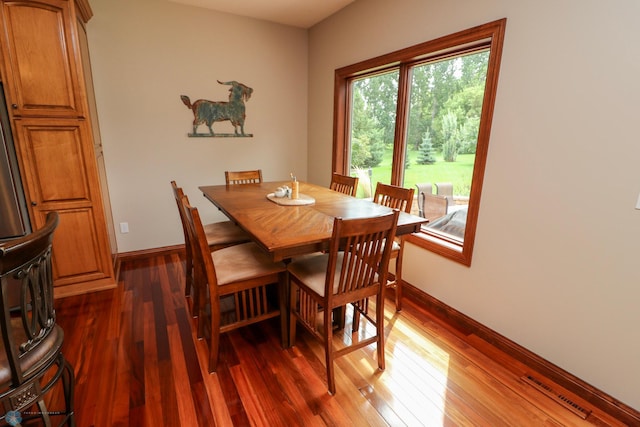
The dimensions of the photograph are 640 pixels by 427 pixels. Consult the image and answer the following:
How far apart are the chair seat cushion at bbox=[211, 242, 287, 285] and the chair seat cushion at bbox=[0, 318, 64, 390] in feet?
2.34

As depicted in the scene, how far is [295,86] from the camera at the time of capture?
389 cm

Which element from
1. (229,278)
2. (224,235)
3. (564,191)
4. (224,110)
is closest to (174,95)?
(224,110)

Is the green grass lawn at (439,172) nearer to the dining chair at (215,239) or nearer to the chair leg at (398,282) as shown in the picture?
the chair leg at (398,282)

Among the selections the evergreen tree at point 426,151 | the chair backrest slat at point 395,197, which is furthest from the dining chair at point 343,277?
the evergreen tree at point 426,151

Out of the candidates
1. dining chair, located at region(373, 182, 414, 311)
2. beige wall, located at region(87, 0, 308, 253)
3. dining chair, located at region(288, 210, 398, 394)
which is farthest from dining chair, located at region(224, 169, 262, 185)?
dining chair, located at region(288, 210, 398, 394)

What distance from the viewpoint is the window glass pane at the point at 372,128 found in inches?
115

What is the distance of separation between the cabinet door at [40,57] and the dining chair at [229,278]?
1422 mm

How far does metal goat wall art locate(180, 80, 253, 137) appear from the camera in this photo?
337cm

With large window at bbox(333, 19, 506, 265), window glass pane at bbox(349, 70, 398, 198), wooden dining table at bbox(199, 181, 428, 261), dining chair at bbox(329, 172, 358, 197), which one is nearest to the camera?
wooden dining table at bbox(199, 181, 428, 261)

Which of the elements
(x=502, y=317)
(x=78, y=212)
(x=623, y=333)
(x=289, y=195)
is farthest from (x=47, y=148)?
(x=623, y=333)

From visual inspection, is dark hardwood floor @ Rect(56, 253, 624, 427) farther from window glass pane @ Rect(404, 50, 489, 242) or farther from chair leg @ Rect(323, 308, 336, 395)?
window glass pane @ Rect(404, 50, 489, 242)

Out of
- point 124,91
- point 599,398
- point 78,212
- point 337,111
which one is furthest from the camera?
point 337,111

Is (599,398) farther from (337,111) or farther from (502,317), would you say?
(337,111)

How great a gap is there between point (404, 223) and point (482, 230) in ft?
2.07
